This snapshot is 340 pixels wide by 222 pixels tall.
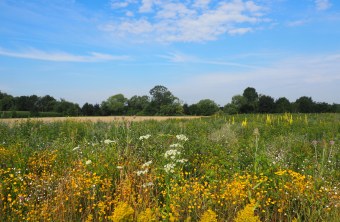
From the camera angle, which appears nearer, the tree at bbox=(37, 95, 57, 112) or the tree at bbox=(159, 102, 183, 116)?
the tree at bbox=(37, 95, 57, 112)

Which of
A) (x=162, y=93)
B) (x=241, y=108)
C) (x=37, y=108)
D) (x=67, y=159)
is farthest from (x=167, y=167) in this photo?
(x=241, y=108)

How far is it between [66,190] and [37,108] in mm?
38377

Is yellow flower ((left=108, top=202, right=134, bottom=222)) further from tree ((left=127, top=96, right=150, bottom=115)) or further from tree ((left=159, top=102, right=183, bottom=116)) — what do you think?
tree ((left=127, top=96, right=150, bottom=115))

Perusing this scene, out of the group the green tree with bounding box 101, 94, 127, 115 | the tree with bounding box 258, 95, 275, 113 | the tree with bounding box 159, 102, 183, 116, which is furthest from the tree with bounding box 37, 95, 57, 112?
the tree with bounding box 258, 95, 275, 113

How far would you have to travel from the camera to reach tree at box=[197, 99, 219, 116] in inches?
1853

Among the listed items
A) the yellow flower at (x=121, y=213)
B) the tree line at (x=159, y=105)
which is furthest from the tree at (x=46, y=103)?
the yellow flower at (x=121, y=213)

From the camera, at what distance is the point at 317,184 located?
440 centimetres

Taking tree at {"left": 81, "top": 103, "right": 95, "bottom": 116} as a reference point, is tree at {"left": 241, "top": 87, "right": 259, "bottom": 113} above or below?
above

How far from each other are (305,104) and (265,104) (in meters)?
6.75

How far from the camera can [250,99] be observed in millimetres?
60625

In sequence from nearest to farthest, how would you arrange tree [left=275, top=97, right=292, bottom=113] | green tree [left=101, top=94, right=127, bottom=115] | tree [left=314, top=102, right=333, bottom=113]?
1. green tree [left=101, top=94, right=127, bottom=115]
2. tree [left=314, top=102, right=333, bottom=113]
3. tree [left=275, top=97, right=292, bottom=113]

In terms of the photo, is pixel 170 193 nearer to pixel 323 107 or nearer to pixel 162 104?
pixel 162 104

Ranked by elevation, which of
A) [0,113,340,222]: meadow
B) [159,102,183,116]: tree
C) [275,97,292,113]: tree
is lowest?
[0,113,340,222]: meadow

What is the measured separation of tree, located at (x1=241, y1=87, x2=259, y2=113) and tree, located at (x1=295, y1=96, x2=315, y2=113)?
725 cm
